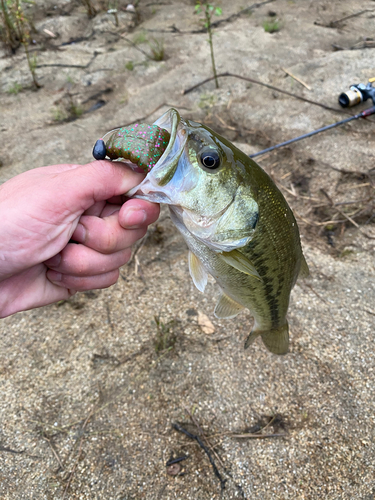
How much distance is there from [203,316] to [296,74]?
432 cm

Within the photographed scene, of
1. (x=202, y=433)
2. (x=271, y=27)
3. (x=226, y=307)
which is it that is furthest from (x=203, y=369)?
(x=271, y=27)

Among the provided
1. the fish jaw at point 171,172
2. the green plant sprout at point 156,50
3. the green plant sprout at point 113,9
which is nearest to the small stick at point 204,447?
the fish jaw at point 171,172

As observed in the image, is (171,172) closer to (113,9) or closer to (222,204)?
(222,204)

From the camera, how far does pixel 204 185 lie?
151 centimetres

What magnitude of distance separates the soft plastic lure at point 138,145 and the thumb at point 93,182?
85mm

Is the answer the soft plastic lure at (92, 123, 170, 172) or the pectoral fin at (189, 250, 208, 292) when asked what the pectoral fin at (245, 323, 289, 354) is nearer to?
the pectoral fin at (189, 250, 208, 292)

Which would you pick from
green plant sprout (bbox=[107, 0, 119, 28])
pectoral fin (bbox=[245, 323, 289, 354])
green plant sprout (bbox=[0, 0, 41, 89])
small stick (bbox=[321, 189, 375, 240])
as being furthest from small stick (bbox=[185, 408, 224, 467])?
Answer: green plant sprout (bbox=[107, 0, 119, 28])

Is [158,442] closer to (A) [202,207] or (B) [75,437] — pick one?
(B) [75,437]

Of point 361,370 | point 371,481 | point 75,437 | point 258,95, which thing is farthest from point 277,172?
point 75,437

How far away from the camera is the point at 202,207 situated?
1526 millimetres

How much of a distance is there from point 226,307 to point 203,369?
564mm

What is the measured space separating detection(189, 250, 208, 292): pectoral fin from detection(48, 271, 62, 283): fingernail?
81cm

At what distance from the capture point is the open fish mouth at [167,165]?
143cm

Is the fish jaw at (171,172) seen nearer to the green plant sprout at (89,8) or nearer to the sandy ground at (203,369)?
the sandy ground at (203,369)
